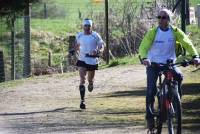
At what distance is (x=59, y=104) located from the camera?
16.0 metres

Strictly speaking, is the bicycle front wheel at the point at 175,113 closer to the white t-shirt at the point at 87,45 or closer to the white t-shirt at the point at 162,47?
the white t-shirt at the point at 162,47

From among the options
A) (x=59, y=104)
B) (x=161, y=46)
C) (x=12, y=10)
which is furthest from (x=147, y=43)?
(x=12, y=10)

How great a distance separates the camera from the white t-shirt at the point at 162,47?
10.9m

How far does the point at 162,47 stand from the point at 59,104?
5.51m

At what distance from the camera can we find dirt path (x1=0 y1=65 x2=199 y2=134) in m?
12.6

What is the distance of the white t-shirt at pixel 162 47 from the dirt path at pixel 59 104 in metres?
1.61

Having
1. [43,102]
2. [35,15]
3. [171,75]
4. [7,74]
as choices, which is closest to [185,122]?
[171,75]

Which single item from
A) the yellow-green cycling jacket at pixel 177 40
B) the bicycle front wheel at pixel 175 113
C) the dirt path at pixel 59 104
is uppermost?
the yellow-green cycling jacket at pixel 177 40

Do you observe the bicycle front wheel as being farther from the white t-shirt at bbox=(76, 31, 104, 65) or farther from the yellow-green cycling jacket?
the white t-shirt at bbox=(76, 31, 104, 65)

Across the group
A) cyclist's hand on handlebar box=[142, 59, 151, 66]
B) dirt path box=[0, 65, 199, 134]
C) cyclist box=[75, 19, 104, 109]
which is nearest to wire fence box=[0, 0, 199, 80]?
Result: dirt path box=[0, 65, 199, 134]

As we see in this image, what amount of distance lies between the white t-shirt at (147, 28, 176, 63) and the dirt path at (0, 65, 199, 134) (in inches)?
63.5

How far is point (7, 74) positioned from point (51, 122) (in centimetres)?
1144

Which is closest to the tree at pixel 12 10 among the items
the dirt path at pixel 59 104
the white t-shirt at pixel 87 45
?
the dirt path at pixel 59 104

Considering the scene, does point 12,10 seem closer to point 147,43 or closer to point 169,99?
point 147,43
